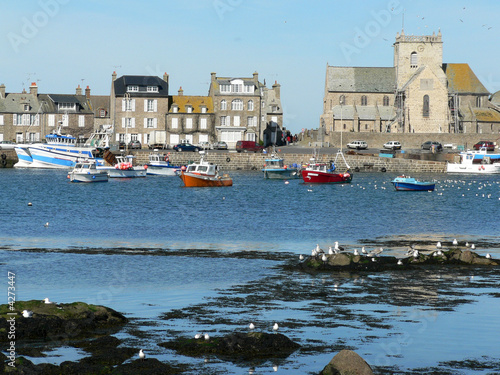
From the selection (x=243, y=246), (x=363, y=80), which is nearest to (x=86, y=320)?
(x=243, y=246)

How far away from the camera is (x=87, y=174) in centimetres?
7838

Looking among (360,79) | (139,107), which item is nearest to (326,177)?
(139,107)

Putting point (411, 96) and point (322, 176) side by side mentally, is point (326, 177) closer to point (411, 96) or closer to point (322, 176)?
point (322, 176)

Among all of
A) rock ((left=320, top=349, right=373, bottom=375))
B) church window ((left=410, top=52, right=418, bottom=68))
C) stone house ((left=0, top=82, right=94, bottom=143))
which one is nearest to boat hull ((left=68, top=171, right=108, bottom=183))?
stone house ((left=0, top=82, right=94, bottom=143))

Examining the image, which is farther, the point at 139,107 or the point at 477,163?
the point at 139,107

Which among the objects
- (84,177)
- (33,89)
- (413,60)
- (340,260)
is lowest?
(340,260)

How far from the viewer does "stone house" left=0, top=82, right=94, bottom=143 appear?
107 m

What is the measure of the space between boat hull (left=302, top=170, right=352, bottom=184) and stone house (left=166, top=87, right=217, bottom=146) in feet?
99.5

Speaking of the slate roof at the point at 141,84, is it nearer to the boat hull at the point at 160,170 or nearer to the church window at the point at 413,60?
the boat hull at the point at 160,170

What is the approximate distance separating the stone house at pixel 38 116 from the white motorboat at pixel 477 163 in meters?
48.6

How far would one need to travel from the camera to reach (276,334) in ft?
53.1

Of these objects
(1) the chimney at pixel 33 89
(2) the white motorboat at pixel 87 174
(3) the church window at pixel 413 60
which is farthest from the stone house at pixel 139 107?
(3) the church window at pixel 413 60

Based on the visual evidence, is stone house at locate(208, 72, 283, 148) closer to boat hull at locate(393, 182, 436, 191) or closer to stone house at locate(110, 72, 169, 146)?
stone house at locate(110, 72, 169, 146)

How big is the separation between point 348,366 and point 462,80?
397 ft
